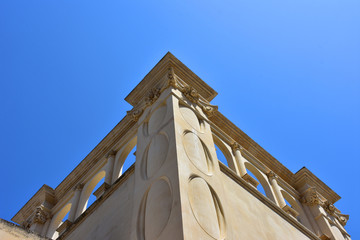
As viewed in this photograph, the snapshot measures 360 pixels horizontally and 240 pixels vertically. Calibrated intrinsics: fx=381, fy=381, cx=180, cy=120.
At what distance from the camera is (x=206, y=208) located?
25.6 ft

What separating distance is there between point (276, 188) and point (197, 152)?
709 centimetres

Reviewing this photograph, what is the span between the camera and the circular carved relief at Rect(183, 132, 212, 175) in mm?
9117

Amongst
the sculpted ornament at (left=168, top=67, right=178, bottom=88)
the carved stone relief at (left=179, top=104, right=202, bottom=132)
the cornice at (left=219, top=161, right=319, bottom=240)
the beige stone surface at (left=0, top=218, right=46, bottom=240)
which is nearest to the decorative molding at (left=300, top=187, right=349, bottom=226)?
the cornice at (left=219, top=161, right=319, bottom=240)

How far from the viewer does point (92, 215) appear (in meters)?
11.4

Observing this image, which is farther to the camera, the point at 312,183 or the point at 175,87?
the point at 312,183

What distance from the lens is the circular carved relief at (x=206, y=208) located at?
24.2 feet

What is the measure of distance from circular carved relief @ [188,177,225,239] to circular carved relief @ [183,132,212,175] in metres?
0.63

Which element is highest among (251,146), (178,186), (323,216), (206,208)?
(251,146)

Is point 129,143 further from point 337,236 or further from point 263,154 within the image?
point 337,236

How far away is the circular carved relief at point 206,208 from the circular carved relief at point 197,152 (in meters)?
0.63

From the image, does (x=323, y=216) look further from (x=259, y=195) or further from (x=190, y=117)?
(x=190, y=117)

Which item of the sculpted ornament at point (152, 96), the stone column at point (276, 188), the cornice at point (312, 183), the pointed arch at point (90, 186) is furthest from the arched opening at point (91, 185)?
the cornice at point (312, 183)

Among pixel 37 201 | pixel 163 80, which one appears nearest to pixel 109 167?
pixel 163 80

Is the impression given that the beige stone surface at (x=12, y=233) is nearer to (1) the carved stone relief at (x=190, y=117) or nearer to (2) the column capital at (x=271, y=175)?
(1) the carved stone relief at (x=190, y=117)
